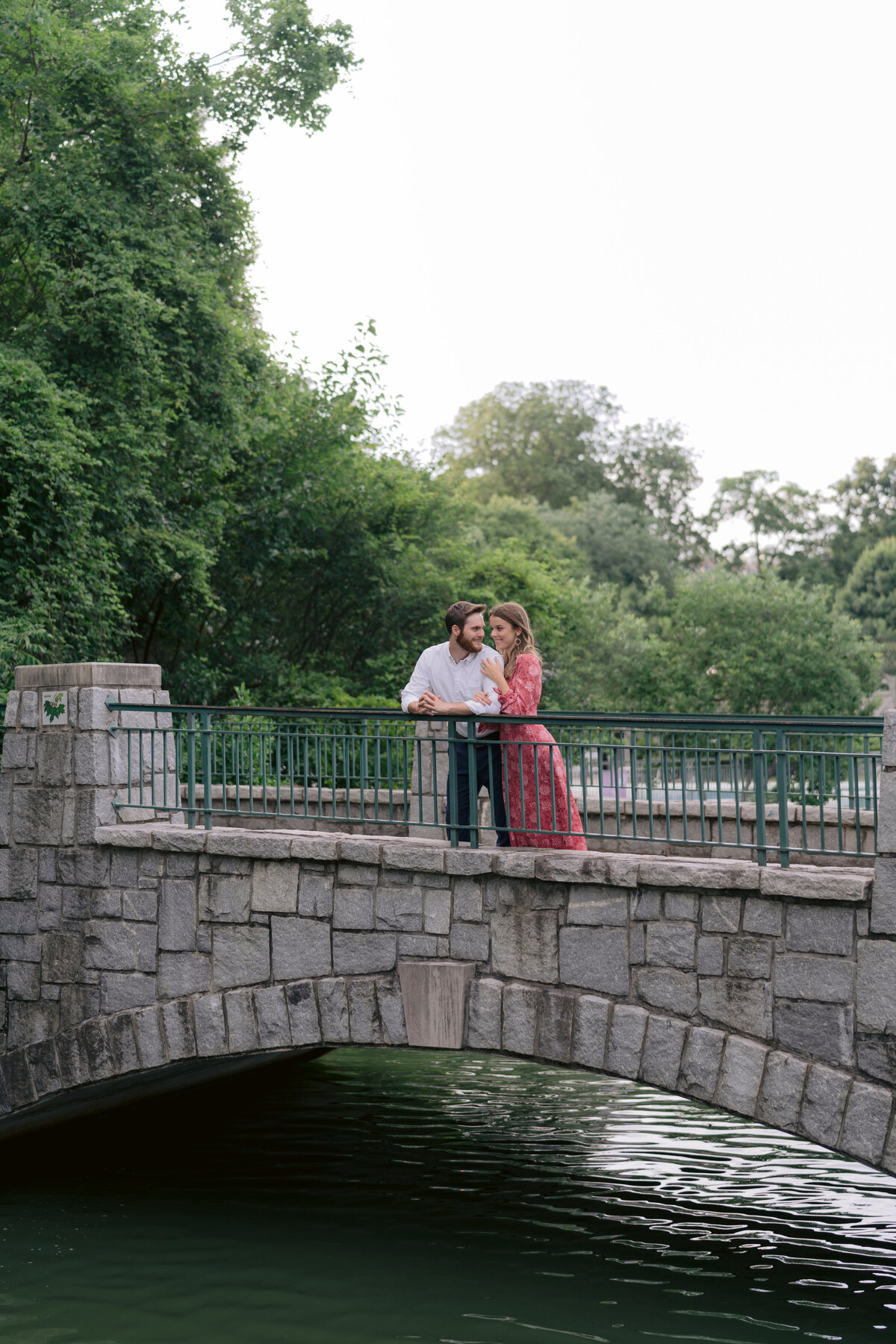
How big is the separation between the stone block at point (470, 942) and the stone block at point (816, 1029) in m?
1.57

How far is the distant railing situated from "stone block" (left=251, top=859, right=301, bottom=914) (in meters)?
0.31

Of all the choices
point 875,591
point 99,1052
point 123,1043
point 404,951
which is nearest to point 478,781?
point 404,951

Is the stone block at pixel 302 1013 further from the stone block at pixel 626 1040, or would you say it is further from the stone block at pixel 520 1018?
the stone block at pixel 626 1040

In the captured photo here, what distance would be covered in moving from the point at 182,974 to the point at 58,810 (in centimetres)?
136

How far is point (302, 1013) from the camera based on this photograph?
7.65 m

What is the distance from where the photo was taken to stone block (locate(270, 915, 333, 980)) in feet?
25.0

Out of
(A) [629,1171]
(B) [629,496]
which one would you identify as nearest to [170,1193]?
(A) [629,1171]

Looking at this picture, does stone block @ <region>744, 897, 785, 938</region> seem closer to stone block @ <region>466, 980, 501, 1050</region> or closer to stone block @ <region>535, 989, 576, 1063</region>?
stone block @ <region>535, 989, 576, 1063</region>

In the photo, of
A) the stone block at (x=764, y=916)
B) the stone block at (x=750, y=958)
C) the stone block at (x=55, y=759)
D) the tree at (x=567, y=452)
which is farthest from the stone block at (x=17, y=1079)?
the tree at (x=567, y=452)

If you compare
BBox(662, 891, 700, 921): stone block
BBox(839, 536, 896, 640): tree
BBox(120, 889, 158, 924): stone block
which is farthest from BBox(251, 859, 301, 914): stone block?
BBox(839, 536, 896, 640): tree

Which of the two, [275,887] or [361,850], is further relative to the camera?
[275,887]

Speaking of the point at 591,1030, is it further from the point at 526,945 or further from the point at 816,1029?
the point at 816,1029

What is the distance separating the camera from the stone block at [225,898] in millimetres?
7914

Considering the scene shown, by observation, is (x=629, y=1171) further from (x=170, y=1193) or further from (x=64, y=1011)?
(x=64, y=1011)
